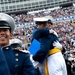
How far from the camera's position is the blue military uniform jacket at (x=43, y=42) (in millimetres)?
2879

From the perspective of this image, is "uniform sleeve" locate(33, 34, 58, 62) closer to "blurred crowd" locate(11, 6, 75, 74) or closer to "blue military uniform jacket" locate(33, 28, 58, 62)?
→ "blue military uniform jacket" locate(33, 28, 58, 62)

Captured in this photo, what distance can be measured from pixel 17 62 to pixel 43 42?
0.91 metres

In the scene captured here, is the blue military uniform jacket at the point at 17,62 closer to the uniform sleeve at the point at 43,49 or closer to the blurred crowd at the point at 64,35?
the uniform sleeve at the point at 43,49

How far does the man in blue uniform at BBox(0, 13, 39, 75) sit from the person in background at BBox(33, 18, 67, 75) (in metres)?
0.81

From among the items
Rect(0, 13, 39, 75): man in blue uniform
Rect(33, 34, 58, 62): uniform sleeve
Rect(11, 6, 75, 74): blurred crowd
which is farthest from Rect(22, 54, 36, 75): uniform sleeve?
Rect(11, 6, 75, 74): blurred crowd

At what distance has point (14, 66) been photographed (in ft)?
6.52

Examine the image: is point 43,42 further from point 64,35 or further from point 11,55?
point 64,35

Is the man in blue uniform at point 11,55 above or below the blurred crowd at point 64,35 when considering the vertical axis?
above

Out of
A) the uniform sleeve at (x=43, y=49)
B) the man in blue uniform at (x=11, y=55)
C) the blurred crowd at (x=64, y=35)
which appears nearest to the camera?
the man in blue uniform at (x=11, y=55)

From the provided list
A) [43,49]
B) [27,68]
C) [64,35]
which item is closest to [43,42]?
[43,49]

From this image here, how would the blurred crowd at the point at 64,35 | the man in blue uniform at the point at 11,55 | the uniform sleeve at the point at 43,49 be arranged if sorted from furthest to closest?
the blurred crowd at the point at 64,35, the uniform sleeve at the point at 43,49, the man in blue uniform at the point at 11,55

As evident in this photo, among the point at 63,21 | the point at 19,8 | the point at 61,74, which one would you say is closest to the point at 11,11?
the point at 19,8

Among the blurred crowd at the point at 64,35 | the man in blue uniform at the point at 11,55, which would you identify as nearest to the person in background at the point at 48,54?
the blurred crowd at the point at 64,35

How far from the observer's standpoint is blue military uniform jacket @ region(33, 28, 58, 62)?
288 centimetres
